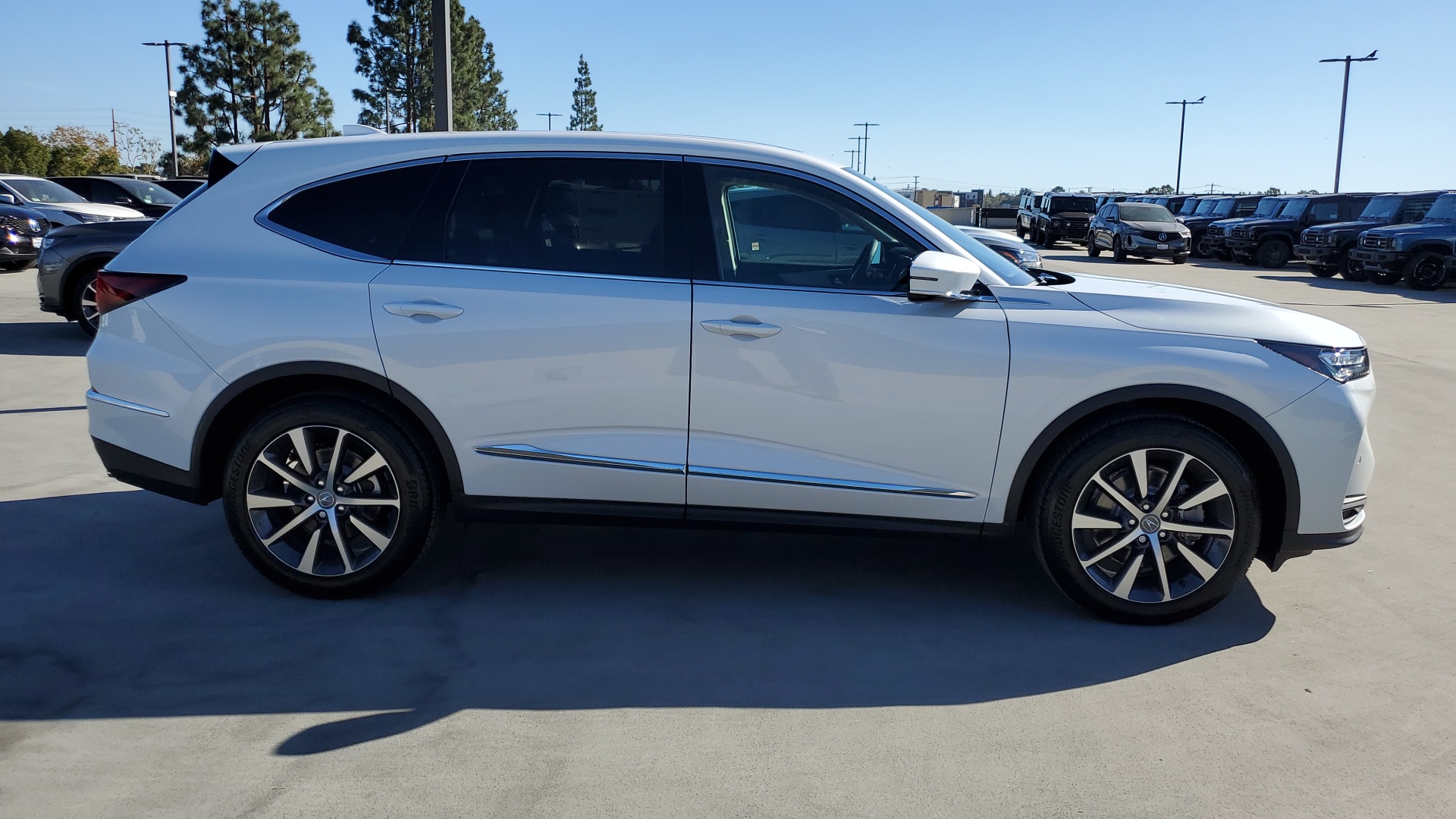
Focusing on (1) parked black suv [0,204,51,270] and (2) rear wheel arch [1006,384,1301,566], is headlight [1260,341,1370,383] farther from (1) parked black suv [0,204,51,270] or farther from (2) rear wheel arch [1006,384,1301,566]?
(1) parked black suv [0,204,51,270]

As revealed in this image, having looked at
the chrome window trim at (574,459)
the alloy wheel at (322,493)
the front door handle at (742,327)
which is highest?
the front door handle at (742,327)

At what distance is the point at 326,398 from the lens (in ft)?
13.9

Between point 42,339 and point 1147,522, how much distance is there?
11.3 metres

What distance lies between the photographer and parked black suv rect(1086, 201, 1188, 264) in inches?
1131

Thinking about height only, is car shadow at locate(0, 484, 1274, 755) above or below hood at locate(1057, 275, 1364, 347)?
below

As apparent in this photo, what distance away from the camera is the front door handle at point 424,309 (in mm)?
4121

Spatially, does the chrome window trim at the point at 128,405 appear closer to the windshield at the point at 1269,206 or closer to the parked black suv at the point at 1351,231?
the parked black suv at the point at 1351,231

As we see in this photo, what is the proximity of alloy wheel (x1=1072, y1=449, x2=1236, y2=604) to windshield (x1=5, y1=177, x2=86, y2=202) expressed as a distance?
20800 mm

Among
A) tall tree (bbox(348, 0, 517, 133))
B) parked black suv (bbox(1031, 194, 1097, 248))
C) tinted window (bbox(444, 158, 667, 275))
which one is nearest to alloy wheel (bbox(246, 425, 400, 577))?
tinted window (bbox(444, 158, 667, 275))

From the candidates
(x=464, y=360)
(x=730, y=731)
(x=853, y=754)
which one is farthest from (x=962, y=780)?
(x=464, y=360)

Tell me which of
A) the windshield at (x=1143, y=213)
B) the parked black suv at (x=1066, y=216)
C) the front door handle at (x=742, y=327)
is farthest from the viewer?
the parked black suv at (x=1066, y=216)

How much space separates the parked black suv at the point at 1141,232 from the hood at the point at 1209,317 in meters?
26.2

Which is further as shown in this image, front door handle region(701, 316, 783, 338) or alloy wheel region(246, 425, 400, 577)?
alloy wheel region(246, 425, 400, 577)

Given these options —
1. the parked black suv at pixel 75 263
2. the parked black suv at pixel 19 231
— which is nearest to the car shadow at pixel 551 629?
the parked black suv at pixel 75 263
